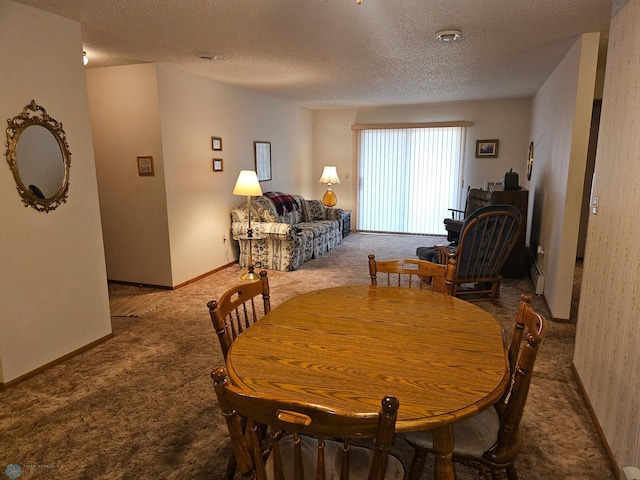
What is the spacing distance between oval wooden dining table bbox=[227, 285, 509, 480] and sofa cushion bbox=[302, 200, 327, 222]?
4978mm

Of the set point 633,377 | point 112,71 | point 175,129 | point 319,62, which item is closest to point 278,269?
point 175,129

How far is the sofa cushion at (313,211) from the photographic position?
6949 mm

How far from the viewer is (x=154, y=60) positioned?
13.5ft

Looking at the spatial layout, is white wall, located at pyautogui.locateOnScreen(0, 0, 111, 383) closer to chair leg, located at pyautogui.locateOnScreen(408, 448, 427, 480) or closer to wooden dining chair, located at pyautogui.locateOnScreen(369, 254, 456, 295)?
wooden dining chair, located at pyautogui.locateOnScreen(369, 254, 456, 295)

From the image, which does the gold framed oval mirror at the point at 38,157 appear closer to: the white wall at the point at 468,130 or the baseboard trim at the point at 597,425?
the baseboard trim at the point at 597,425

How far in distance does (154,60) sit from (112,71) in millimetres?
635

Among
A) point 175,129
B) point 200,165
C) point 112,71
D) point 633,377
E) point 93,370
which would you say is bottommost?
point 93,370

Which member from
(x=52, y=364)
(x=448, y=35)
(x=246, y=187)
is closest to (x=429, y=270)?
(x=448, y=35)

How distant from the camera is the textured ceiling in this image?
2684mm

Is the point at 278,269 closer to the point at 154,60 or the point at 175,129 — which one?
the point at 175,129

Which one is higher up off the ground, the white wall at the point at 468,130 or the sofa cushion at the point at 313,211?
the white wall at the point at 468,130

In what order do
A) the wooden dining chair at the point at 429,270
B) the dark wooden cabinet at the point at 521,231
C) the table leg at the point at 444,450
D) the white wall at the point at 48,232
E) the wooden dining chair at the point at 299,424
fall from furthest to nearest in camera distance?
the dark wooden cabinet at the point at 521,231, the white wall at the point at 48,232, the wooden dining chair at the point at 429,270, the table leg at the point at 444,450, the wooden dining chair at the point at 299,424

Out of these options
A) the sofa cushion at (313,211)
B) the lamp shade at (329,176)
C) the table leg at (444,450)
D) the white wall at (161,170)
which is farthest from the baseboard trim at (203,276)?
the table leg at (444,450)

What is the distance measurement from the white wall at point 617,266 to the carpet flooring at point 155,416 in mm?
223
